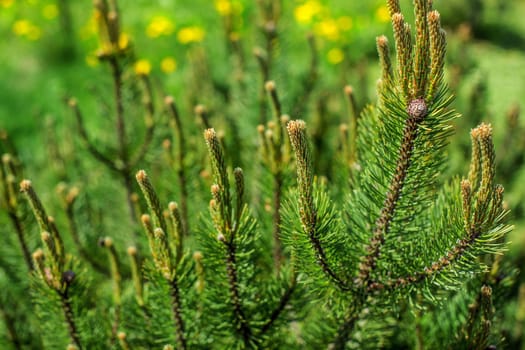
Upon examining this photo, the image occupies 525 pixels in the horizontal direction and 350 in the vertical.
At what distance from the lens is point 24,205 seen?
5.05ft

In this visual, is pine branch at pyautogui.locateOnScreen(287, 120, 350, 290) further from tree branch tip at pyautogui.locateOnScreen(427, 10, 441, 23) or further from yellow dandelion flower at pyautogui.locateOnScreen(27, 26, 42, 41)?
yellow dandelion flower at pyautogui.locateOnScreen(27, 26, 42, 41)

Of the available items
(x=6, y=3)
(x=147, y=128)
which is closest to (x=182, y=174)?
(x=147, y=128)

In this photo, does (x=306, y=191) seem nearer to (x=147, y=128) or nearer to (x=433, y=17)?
(x=433, y=17)

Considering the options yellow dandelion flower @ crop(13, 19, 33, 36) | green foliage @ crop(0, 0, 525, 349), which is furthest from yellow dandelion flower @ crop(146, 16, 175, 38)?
green foliage @ crop(0, 0, 525, 349)

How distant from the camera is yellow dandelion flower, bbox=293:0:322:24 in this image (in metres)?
6.25

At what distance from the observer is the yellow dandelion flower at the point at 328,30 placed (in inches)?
239

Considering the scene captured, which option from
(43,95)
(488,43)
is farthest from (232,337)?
(488,43)

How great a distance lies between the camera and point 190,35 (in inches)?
225

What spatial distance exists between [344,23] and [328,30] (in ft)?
1.15

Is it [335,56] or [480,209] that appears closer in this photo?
[480,209]

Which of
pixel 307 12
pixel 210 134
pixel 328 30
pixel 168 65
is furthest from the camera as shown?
pixel 307 12

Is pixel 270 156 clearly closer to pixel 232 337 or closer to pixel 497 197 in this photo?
pixel 232 337

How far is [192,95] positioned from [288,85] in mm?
424

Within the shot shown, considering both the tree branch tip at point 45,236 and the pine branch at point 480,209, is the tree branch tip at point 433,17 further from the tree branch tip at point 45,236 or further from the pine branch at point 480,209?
the tree branch tip at point 45,236
